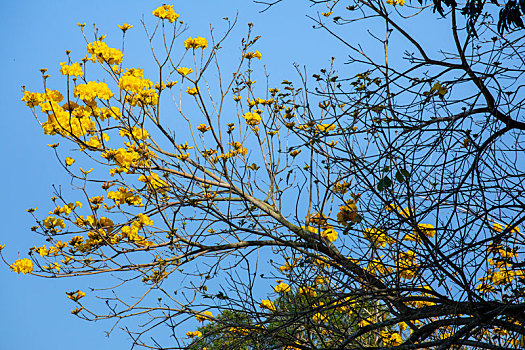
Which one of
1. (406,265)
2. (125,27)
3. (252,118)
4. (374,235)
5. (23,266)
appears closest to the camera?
(406,265)

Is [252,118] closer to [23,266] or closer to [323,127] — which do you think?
[323,127]

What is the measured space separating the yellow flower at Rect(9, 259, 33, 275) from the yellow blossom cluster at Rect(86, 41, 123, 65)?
4.74ft

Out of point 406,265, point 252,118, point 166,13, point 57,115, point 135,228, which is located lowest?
point 406,265

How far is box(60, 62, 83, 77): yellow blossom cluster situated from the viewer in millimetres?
2916

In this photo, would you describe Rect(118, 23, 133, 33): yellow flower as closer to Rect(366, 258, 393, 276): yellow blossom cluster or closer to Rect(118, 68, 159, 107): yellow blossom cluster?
Rect(118, 68, 159, 107): yellow blossom cluster

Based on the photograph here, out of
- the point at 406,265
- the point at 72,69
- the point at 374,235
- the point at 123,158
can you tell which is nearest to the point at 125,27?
the point at 72,69

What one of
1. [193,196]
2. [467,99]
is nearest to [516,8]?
[467,99]

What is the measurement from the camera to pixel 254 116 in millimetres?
3699

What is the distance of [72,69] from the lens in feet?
9.62

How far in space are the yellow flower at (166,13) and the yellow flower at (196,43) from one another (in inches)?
6.9

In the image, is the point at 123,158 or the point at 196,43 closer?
the point at 123,158

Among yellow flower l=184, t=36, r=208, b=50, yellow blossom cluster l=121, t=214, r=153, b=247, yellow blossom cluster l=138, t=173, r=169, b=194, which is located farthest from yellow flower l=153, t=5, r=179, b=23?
yellow blossom cluster l=121, t=214, r=153, b=247

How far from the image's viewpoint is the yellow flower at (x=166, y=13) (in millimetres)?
3303

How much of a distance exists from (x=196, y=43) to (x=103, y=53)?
2.05 ft
